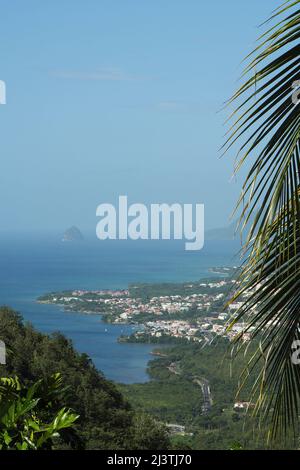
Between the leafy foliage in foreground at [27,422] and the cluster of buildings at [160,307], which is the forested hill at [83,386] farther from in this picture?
the cluster of buildings at [160,307]

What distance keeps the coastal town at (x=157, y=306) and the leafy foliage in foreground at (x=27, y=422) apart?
80.2 ft

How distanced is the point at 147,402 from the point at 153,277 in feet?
102

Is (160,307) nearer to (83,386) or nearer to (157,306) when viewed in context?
(157,306)

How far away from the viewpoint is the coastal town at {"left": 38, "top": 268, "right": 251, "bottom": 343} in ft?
97.7

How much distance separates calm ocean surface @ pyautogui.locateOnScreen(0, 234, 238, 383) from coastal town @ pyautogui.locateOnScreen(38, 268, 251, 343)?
1.02 m

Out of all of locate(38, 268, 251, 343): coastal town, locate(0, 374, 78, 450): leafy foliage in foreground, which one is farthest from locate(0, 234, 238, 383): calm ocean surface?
locate(0, 374, 78, 450): leafy foliage in foreground

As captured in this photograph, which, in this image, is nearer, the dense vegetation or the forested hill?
the forested hill

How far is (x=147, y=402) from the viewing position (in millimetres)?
18578

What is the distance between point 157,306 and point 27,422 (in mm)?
35457

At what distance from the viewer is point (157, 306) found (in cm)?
3688

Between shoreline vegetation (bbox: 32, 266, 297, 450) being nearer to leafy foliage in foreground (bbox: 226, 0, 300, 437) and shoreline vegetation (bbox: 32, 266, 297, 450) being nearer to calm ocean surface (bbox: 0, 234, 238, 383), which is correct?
leafy foliage in foreground (bbox: 226, 0, 300, 437)

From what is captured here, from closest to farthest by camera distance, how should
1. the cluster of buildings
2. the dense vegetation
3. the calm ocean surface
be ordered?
the dense vegetation
the calm ocean surface
the cluster of buildings

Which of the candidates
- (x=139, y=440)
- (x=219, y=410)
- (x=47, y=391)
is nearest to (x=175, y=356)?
(x=219, y=410)
